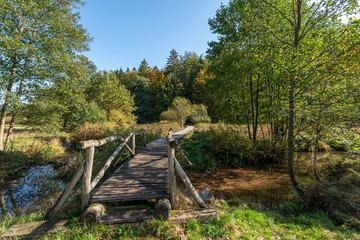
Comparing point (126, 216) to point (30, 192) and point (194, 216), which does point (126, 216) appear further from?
point (30, 192)

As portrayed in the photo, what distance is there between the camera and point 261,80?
804 cm

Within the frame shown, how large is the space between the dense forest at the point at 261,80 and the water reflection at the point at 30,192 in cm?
143

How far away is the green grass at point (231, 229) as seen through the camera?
2.59 meters

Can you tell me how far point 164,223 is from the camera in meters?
2.71

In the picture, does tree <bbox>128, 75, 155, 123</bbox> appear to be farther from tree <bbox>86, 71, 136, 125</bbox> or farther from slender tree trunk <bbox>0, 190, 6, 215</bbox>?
slender tree trunk <bbox>0, 190, 6, 215</bbox>

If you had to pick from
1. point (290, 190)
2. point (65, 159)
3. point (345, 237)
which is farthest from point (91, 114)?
point (345, 237)

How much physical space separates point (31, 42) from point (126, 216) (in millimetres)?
12263

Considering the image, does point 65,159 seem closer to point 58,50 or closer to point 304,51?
point 58,50

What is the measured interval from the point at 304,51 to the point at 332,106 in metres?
1.89

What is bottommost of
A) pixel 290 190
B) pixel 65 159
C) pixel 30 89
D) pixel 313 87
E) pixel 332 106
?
pixel 290 190

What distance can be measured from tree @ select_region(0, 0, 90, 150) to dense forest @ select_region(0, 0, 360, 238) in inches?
2.2

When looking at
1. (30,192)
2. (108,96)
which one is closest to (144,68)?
(108,96)

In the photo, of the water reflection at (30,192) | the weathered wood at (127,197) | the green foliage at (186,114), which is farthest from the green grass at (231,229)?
the green foliage at (186,114)

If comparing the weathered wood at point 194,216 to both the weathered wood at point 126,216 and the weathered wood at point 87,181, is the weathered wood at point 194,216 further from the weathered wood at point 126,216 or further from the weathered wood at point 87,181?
the weathered wood at point 87,181
